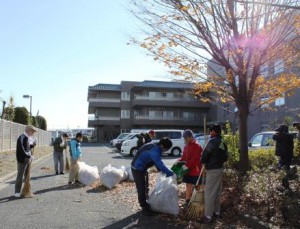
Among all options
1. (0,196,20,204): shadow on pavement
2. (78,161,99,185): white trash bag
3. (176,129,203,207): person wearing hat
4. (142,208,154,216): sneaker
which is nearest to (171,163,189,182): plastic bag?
(176,129,203,207): person wearing hat

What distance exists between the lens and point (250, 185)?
27.2 feet

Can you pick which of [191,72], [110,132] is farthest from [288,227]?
[110,132]

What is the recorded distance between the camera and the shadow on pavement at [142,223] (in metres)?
7.27

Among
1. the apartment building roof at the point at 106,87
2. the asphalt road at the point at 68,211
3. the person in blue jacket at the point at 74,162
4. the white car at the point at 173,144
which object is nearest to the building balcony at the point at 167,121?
the apartment building roof at the point at 106,87

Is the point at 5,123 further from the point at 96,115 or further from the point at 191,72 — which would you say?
the point at 96,115

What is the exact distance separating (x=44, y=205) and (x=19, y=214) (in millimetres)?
1027

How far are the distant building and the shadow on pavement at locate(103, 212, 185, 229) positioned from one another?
6017 cm

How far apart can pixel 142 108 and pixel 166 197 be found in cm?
6320

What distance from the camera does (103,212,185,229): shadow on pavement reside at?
727 centimetres

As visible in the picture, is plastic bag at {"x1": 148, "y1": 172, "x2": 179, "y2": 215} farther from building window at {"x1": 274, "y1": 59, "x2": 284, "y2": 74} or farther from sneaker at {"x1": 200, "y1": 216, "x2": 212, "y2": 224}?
→ building window at {"x1": 274, "y1": 59, "x2": 284, "y2": 74}

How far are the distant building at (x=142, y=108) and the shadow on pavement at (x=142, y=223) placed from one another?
60.2m

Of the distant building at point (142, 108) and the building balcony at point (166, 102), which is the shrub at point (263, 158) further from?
the building balcony at point (166, 102)

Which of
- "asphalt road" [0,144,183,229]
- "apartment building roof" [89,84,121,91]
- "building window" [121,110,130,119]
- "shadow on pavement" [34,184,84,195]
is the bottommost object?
"asphalt road" [0,144,183,229]

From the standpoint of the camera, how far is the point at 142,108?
233ft
